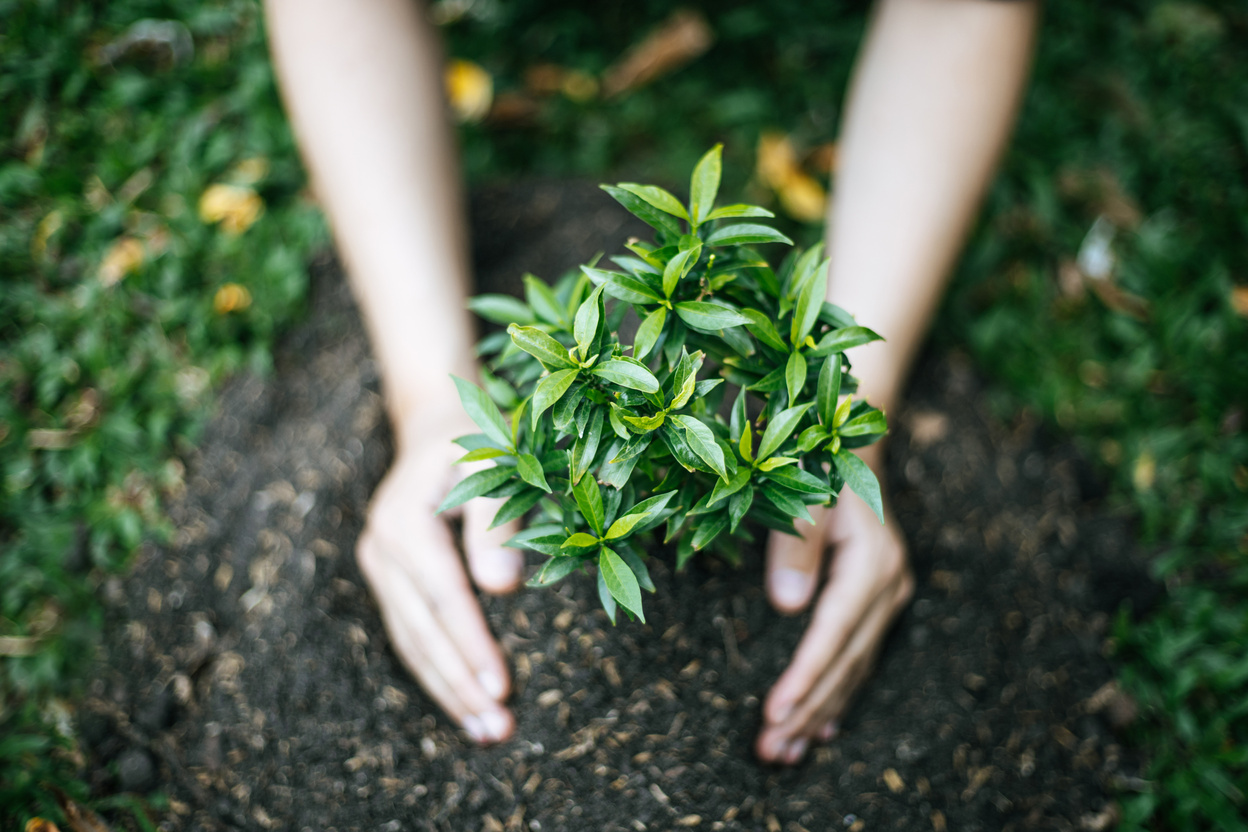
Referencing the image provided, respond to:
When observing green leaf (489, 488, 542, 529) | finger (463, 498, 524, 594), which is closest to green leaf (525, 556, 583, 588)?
green leaf (489, 488, 542, 529)

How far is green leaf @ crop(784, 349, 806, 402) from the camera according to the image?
1367mm

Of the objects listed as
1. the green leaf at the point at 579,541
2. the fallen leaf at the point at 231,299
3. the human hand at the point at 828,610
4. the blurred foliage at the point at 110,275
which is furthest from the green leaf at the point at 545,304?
the fallen leaf at the point at 231,299

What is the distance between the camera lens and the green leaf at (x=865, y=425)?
1396mm

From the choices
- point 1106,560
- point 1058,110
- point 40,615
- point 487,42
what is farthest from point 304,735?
point 1058,110

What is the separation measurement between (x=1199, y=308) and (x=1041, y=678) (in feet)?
5.25

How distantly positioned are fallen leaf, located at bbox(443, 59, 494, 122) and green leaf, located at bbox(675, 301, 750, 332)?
226 centimetres

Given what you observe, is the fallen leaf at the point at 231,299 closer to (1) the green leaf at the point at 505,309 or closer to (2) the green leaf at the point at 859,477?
(1) the green leaf at the point at 505,309

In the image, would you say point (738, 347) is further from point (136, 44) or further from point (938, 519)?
point (136, 44)

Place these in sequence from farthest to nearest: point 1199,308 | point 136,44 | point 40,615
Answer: point 136,44 < point 1199,308 < point 40,615

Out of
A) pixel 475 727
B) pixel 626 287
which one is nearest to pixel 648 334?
pixel 626 287

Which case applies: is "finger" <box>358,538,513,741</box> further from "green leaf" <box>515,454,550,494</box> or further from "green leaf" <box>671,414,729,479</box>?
"green leaf" <box>671,414,729,479</box>

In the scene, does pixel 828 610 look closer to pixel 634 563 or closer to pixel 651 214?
pixel 634 563

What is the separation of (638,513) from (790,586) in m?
0.71

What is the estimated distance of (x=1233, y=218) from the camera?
304 centimetres
